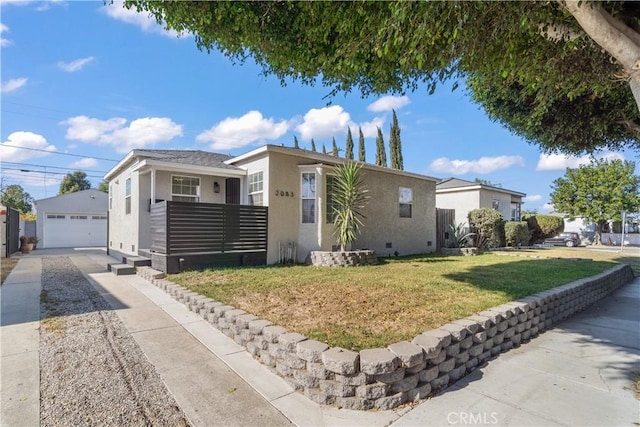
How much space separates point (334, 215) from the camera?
34.6 ft

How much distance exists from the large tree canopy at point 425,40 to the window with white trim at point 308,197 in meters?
4.95

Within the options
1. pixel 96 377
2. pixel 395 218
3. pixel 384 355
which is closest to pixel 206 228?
pixel 96 377

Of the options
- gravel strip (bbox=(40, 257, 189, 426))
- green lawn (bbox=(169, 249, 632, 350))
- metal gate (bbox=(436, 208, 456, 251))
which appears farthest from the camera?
metal gate (bbox=(436, 208, 456, 251))

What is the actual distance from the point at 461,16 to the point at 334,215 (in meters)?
7.65

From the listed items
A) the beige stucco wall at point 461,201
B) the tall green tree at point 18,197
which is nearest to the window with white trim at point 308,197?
the beige stucco wall at point 461,201

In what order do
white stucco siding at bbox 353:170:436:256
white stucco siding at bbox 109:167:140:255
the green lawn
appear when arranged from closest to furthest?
the green lawn, white stucco siding at bbox 109:167:140:255, white stucco siding at bbox 353:170:436:256

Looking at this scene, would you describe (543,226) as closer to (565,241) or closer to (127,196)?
(565,241)

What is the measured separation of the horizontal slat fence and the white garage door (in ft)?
56.5

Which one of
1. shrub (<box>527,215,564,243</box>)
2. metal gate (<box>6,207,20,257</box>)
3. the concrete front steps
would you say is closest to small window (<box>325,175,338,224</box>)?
the concrete front steps

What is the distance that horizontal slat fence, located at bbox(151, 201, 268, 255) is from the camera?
26.3ft

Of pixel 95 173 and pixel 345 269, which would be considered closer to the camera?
pixel 345 269

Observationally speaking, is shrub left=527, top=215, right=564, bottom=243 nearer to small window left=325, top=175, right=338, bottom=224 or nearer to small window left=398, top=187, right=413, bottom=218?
small window left=398, top=187, right=413, bottom=218

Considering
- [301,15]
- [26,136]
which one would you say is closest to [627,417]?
[301,15]

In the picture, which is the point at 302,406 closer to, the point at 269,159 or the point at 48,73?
the point at 269,159
